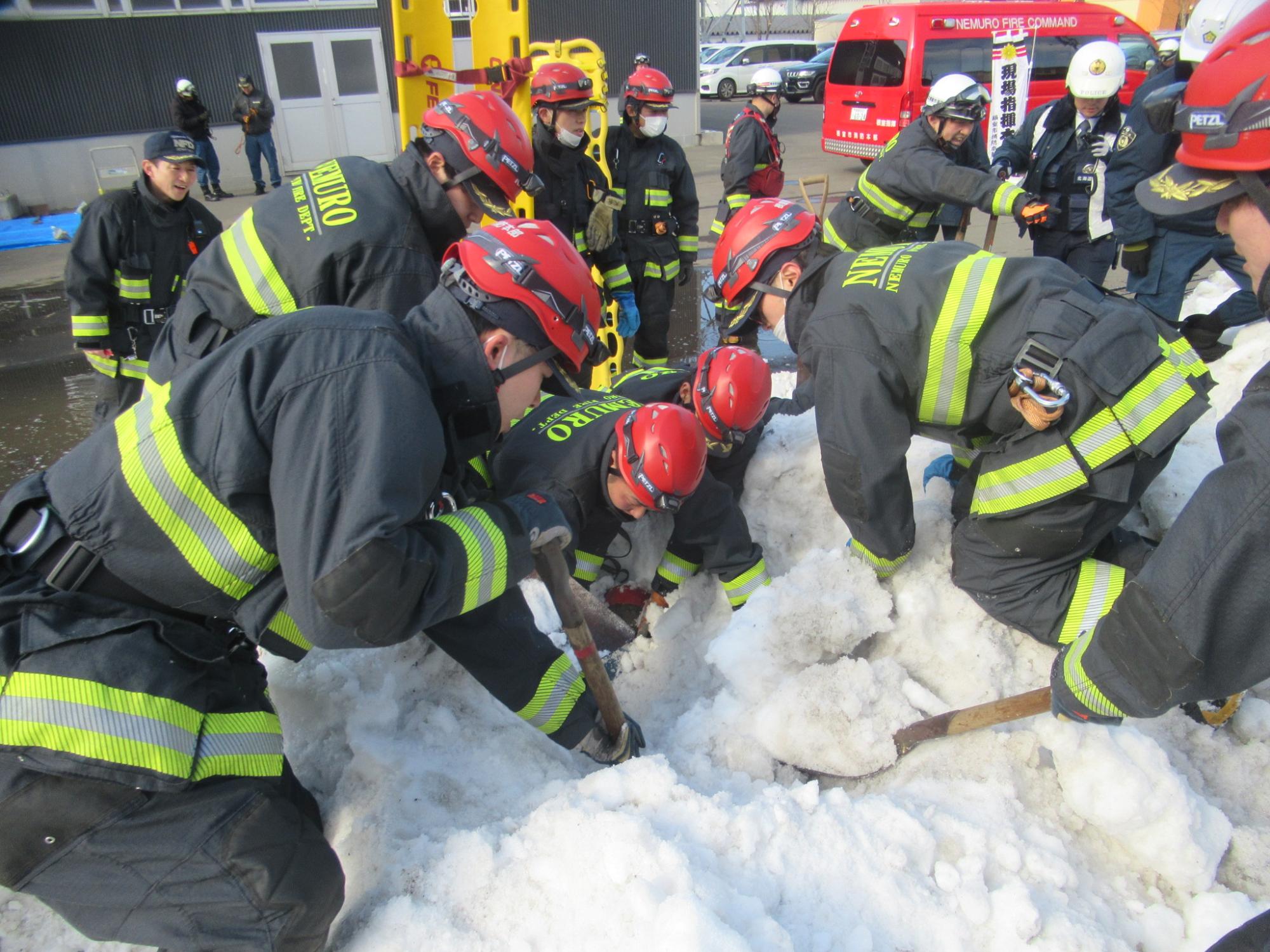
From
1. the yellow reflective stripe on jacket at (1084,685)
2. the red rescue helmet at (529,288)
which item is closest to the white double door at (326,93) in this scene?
the red rescue helmet at (529,288)

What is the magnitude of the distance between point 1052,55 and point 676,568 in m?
11.9

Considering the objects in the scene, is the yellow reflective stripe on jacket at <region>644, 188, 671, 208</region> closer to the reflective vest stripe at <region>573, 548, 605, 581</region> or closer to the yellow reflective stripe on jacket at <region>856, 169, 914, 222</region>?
the yellow reflective stripe on jacket at <region>856, 169, 914, 222</region>

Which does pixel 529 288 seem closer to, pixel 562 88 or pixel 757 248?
pixel 757 248

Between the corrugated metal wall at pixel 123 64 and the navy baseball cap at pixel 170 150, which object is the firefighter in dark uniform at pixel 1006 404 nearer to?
the navy baseball cap at pixel 170 150

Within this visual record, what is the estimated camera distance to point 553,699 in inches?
85.9

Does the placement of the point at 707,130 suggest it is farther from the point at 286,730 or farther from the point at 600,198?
the point at 286,730

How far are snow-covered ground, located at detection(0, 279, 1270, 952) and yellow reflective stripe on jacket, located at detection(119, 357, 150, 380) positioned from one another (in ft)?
6.96

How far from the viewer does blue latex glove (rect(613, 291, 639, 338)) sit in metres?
4.87

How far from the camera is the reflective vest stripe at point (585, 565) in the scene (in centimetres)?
298

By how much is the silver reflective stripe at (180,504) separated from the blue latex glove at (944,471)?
7.63ft

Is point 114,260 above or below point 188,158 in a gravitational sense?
below


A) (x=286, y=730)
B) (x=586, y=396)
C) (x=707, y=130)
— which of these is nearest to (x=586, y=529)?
(x=586, y=396)

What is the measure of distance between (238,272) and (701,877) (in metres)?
2.21

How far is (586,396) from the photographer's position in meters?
2.98
